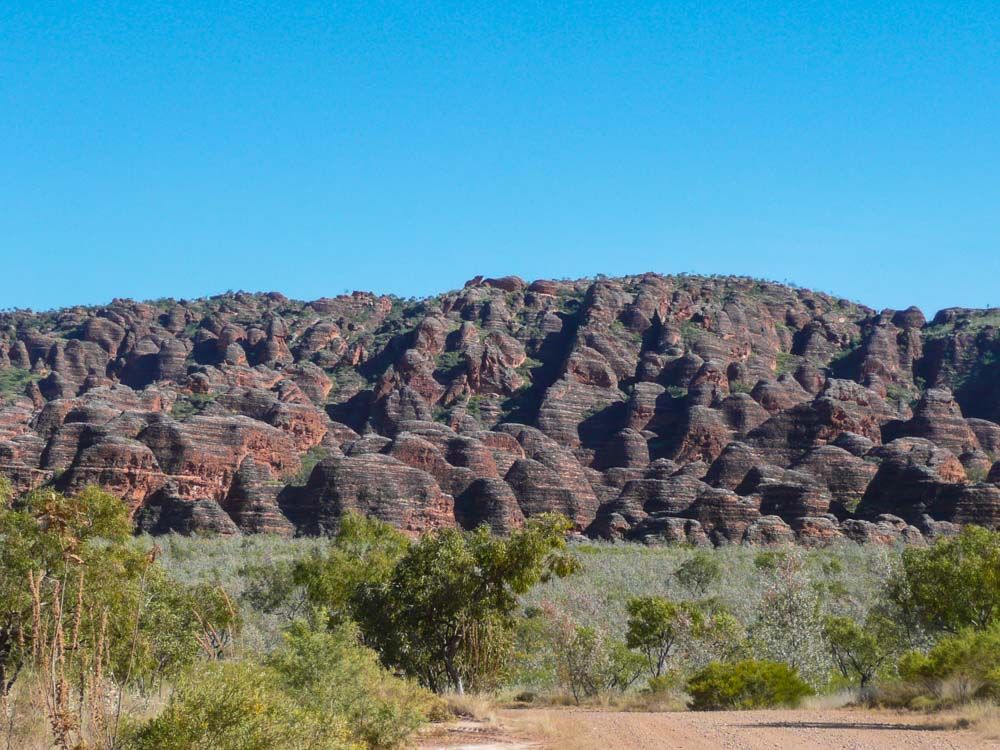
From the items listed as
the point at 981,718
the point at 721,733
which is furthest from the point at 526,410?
the point at 981,718

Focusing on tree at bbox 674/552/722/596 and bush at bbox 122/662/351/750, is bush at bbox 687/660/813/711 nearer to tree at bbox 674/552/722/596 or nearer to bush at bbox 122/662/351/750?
bush at bbox 122/662/351/750

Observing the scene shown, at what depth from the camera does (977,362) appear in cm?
11819

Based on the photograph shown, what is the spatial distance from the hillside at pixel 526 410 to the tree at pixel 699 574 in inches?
630

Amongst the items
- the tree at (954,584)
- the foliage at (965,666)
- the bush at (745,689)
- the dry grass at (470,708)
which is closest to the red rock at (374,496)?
the tree at (954,584)

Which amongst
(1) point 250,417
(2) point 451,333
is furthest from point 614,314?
(1) point 250,417

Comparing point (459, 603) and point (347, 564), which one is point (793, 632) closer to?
point (459, 603)

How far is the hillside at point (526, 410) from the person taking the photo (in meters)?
73.2

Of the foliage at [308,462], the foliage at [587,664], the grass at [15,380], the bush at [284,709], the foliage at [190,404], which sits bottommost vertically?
the foliage at [587,664]

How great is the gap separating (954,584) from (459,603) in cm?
1202

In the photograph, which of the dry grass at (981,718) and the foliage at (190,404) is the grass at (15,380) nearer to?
the foliage at (190,404)

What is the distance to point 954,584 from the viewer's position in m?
24.5

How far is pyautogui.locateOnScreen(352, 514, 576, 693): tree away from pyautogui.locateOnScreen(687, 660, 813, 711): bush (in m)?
3.95

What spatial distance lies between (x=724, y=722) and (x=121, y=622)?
9.68 m

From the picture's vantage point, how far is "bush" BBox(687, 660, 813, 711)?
2128cm
